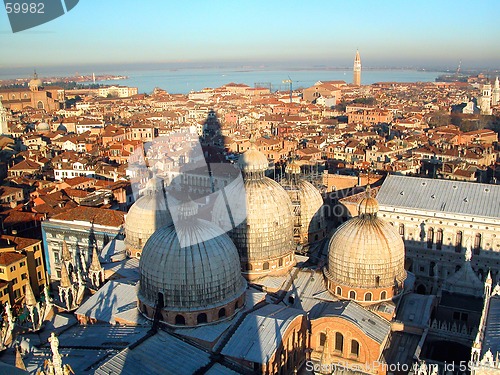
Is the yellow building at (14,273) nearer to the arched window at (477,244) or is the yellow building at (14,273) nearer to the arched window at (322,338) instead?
the arched window at (322,338)

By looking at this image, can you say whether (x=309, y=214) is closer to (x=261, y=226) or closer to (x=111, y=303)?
(x=261, y=226)

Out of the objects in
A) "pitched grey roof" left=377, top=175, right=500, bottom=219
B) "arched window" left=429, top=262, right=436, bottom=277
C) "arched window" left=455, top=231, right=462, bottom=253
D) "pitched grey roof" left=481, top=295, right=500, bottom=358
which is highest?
"pitched grey roof" left=377, top=175, right=500, bottom=219

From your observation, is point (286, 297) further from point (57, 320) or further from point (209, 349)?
point (57, 320)

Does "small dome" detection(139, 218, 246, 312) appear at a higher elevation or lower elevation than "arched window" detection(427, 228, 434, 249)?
higher

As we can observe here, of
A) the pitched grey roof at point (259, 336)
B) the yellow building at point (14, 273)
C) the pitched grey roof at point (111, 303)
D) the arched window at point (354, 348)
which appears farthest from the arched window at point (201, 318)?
the yellow building at point (14, 273)

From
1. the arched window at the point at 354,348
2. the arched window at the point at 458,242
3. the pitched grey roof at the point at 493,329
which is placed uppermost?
the pitched grey roof at the point at 493,329

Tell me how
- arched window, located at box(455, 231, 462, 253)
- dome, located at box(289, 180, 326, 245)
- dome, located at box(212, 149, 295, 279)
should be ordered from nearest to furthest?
dome, located at box(212, 149, 295, 279) → dome, located at box(289, 180, 326, 245) → arched window, located at box(455, 231, 462, 253)

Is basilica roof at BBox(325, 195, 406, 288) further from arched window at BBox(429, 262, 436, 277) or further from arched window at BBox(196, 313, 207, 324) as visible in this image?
arched window at BBox(429, 262, 436, 277)

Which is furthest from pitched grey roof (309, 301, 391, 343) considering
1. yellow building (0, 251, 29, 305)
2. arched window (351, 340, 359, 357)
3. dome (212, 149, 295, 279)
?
yellow building (0, 251, 29, 305)

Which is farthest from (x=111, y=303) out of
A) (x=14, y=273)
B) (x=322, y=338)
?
(x=14, y=273)
